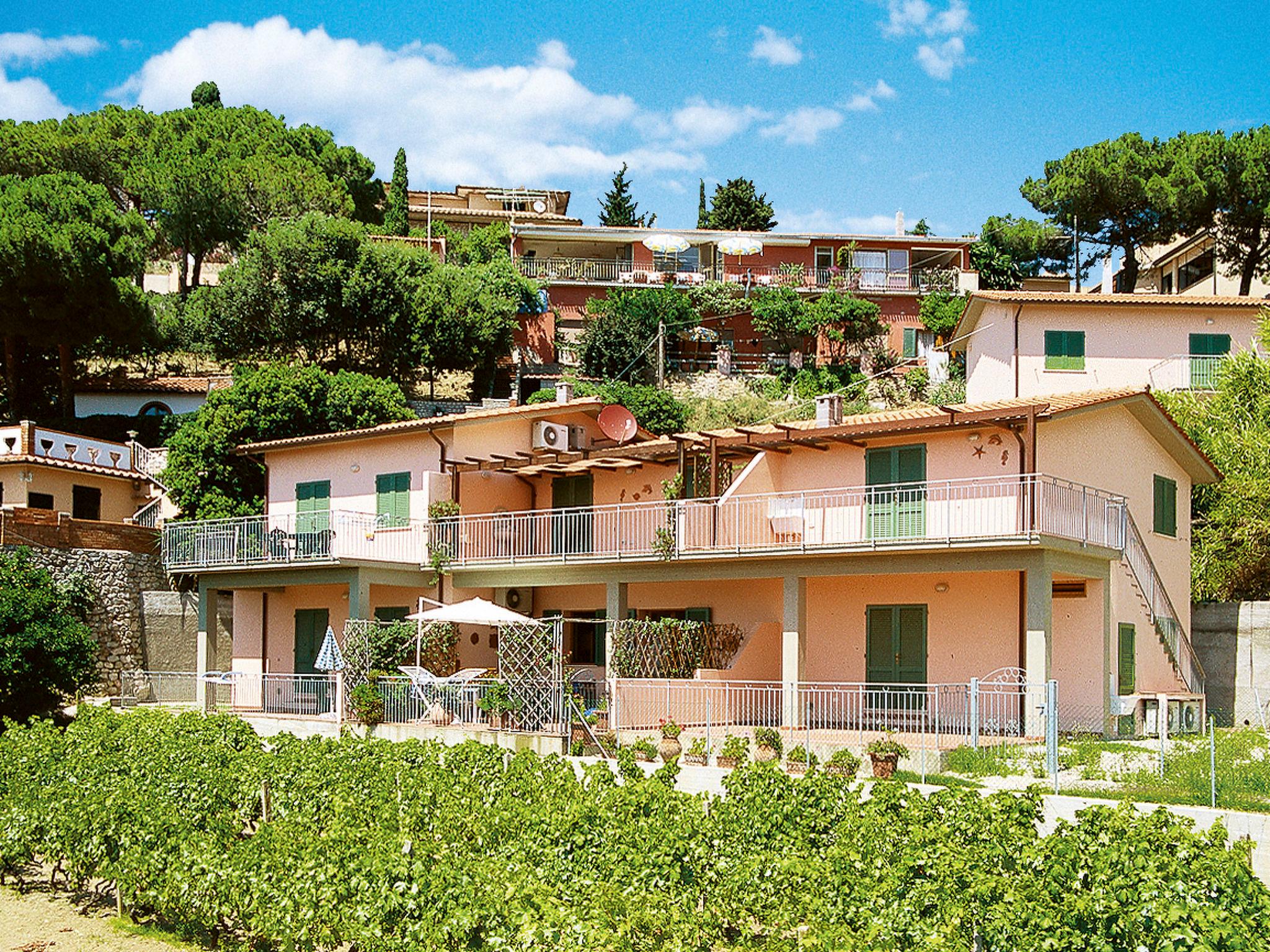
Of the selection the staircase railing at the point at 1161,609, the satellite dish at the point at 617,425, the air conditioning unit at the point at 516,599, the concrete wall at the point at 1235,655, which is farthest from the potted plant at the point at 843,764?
the satellite dish at the point at 617,425

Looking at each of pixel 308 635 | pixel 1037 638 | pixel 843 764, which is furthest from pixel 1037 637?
pixel 308 635

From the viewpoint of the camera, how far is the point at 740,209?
67562mm

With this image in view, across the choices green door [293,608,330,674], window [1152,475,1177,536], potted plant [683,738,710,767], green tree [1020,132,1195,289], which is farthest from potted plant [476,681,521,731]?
green tree [1020,132,1195,289]

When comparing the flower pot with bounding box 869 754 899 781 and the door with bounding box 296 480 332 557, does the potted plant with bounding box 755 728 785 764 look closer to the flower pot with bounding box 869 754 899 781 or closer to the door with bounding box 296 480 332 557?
the flower pot with bounding box 869 754 899 781

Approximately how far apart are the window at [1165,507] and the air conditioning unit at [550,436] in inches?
467

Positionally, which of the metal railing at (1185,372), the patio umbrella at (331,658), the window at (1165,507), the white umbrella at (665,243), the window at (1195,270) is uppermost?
the white umbrella at (665,243)

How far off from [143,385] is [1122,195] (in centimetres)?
3516

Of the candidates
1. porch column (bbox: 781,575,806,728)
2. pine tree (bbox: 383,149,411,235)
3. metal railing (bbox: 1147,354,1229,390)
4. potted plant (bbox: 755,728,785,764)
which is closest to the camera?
potted plant (bbox: 755,728,785,764)

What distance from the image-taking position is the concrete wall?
79.2 ft

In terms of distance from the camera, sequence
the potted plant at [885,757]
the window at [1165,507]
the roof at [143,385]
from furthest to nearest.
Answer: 1. the roof at [143,385]
2. the window at [1165,507]
3. the potted plant at [885,757]

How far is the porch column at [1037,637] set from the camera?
1930 centimetres

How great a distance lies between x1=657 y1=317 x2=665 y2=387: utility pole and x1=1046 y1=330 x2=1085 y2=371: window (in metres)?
17.3

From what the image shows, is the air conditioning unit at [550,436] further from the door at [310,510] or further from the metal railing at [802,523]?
the door at [310,510]

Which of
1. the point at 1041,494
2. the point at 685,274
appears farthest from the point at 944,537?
the point at 685,274
